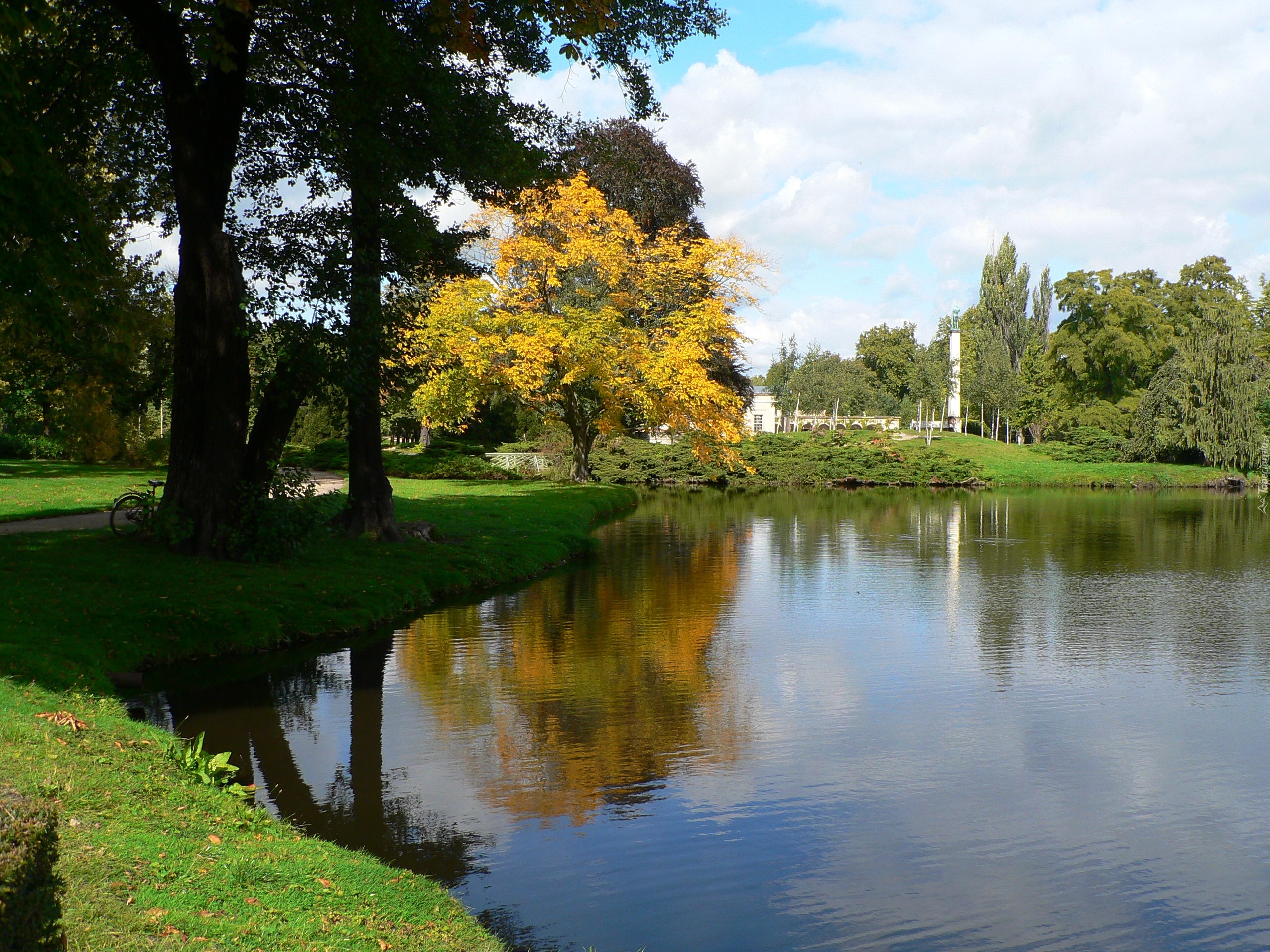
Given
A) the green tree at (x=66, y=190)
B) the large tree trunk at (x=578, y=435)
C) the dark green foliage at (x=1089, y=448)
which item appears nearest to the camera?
the green tree at (x=66, y=190)

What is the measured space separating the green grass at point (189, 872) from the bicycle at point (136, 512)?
7581 mm

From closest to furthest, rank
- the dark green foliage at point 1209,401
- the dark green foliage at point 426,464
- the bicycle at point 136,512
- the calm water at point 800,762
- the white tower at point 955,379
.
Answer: the calm water at point 800,762 → the bicycle at point 136,512 → the dark green foliage at point 426,464 → the dark green foliage at point 1209,401 → the white tower at point 955,379

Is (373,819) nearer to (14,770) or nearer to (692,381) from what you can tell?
(14,770)

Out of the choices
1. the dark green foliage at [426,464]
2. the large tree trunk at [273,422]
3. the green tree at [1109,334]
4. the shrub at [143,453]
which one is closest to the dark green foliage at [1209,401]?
the green tree at [1109,334]

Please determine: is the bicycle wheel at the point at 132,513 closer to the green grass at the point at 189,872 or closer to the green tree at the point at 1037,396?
the green grass at the point at 189,872

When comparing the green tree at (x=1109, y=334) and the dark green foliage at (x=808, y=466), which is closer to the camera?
the dark green foliage at (x=808, y=466)

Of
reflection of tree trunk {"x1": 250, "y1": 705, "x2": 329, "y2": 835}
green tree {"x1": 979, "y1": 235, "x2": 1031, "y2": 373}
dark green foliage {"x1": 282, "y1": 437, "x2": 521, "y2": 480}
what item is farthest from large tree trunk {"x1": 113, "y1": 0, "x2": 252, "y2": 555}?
green tree {"x1": 979, "y1": 235, "x2": 1031, "y2": 373}

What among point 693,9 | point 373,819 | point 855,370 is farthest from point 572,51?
point 855,370

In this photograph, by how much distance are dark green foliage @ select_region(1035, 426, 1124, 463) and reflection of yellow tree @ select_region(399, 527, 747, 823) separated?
4366 centimetres

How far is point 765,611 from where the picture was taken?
1549 centimetres

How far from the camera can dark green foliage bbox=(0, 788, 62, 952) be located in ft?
8.50

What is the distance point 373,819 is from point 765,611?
9.24 meters

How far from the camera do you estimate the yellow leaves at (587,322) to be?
32.1 metres

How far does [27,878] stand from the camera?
2.68 metres
